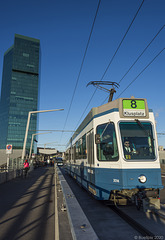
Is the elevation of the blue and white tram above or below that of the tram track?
above

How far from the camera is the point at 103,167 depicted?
639cm

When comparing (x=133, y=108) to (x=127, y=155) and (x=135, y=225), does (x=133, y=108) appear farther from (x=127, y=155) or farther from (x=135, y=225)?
(x=135, y=225)

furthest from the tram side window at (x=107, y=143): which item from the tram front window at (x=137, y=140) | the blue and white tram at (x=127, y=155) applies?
the tram front window at (x=137, y=140)

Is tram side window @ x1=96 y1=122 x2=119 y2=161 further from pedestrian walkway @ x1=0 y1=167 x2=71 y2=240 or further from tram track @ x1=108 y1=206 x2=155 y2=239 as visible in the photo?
pedestrian walkway @ x1=0 y1=167 x2=71 y2=240

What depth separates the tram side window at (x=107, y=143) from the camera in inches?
241

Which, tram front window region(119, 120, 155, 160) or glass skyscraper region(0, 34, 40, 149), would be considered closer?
tram front window region(119, 120, 155, 160)

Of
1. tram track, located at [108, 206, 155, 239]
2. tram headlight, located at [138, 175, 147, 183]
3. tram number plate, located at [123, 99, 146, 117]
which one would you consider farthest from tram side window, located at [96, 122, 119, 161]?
tram track, located at [108, 206, 155, 239]

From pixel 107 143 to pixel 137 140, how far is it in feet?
3.14

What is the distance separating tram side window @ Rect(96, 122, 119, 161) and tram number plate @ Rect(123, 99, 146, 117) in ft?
2.23

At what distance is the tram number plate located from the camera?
6418mm

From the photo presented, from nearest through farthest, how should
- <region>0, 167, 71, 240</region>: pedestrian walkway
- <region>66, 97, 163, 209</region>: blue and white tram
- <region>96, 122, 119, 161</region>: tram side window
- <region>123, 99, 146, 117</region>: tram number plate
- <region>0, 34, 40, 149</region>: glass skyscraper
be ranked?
<region>0, 167, 71, 240</region>: pedestrian walkway → <region>66, 97, 163, 209</region>: blue and white tram → <region>96, 122, 119, 161</region>: tram side window → <region>123, 99, 146, 117</region>: tram number plate → <region>0, 34, 40, 149</region>: glass skyscraper

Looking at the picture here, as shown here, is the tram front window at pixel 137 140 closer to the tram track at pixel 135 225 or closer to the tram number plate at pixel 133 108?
the tram number plate at pixel 133 108

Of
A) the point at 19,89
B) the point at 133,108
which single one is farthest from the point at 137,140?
the point at 19,89

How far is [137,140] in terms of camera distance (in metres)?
6.05
